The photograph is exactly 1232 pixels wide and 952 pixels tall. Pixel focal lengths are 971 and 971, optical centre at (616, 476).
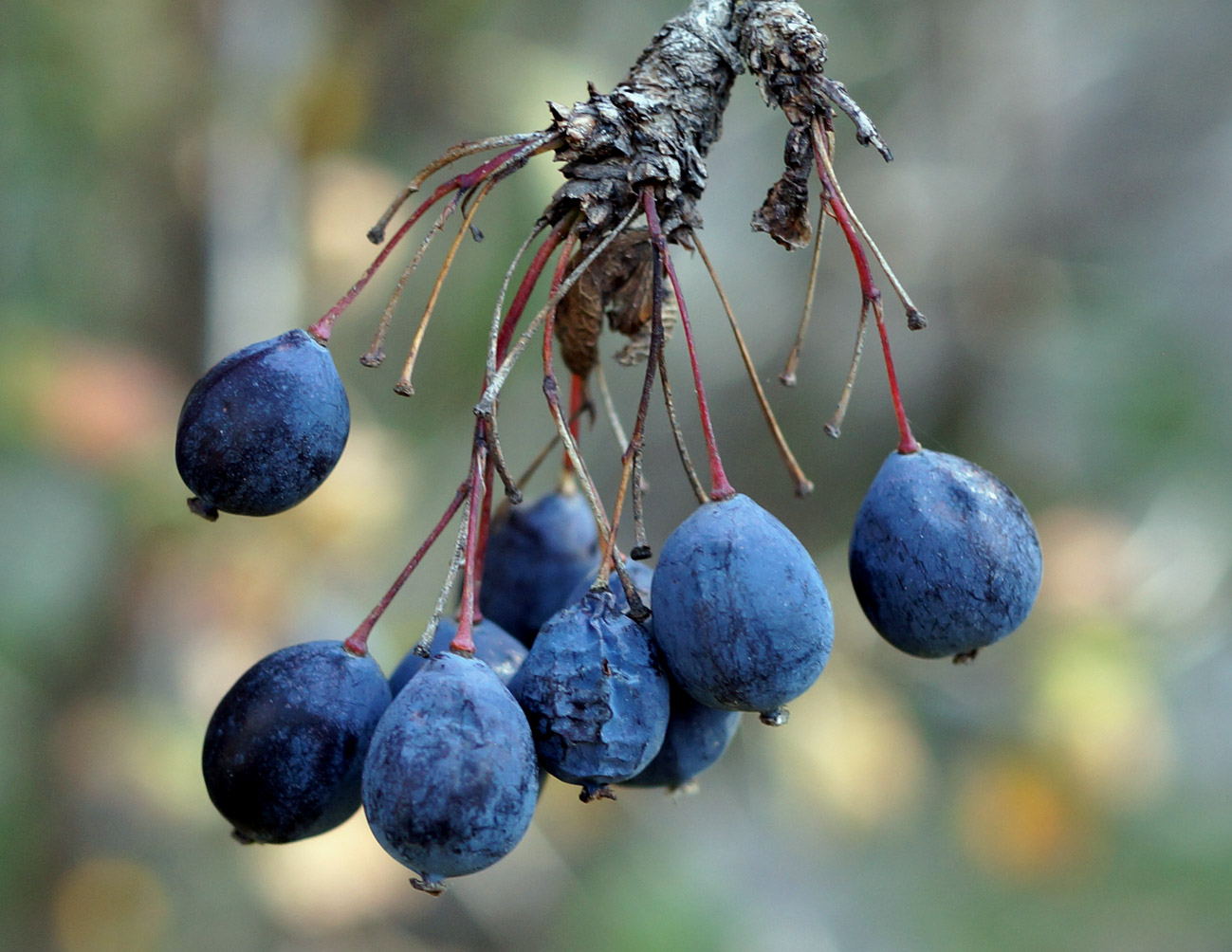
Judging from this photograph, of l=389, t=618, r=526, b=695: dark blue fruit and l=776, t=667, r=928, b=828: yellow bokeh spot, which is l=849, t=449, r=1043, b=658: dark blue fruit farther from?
l=776, t=667, r=928, b=828: yellow bokeh spot

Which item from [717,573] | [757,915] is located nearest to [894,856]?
[757,915]

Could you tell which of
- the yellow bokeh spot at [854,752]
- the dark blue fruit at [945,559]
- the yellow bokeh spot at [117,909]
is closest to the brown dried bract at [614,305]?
the dark blue fruit at [945,559]

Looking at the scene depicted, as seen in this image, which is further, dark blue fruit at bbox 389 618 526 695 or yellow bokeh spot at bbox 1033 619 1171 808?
yellow bokeh spot at bbox 1033 619 1171 808

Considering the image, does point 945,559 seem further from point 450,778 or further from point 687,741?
point 450,778

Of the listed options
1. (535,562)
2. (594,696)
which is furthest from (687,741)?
(535,562)

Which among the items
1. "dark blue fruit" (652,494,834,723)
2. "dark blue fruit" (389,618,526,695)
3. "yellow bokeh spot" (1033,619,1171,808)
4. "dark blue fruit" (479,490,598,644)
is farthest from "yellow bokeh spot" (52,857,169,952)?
"yellow bokeh spot" (1033,619,1171,808)
